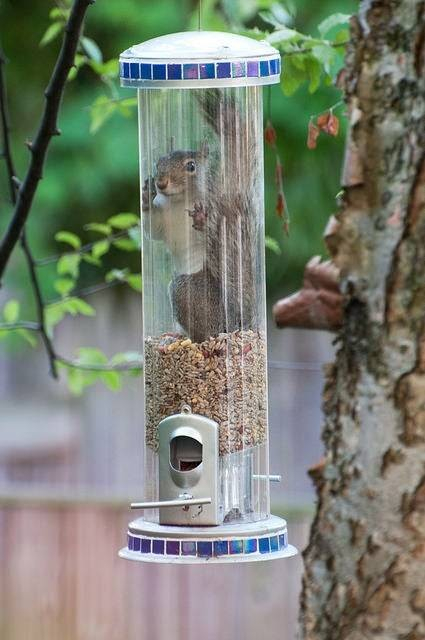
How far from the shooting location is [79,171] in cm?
716

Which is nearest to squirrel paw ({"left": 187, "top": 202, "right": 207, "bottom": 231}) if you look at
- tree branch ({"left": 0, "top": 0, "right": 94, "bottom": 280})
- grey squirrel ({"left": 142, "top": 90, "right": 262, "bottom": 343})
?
grey squirrel ({"left": 142, "top": 90, "right": 262, "bottom": 343})

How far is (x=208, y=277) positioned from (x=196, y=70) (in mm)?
405

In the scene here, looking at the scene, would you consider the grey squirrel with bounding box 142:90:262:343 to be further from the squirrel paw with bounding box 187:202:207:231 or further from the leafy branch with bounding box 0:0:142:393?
the leafy branch with bounding box 0:0:142:393

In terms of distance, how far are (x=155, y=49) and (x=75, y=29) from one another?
0.63ft

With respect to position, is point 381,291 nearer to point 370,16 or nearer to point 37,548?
point 370,16

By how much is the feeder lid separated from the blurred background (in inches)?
146

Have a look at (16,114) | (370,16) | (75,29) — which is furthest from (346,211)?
(16,114)

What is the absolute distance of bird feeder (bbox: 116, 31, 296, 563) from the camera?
243cm

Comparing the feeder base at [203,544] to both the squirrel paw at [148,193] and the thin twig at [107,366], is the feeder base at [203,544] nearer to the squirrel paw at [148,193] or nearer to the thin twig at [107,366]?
the squirrel paw at [148,193]

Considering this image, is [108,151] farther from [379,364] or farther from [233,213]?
[379,364]

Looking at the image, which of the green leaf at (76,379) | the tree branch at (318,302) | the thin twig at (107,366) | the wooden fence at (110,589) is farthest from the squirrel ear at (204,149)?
the wooden fence at (110,589)

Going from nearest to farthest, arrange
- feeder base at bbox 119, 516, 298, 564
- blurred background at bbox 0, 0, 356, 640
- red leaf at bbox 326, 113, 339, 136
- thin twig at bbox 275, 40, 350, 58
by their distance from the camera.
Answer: feeder base at bbox 119, 516, 298, 564 → red leaf at bbox 326, 113, 339, 136 → thin twig at bbox 275, 40, 350, 58 → blurred background at bbox 0, 0, 356, 640

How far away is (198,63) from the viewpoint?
2326 millimetres

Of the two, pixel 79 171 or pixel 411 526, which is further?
pixel 79 171
